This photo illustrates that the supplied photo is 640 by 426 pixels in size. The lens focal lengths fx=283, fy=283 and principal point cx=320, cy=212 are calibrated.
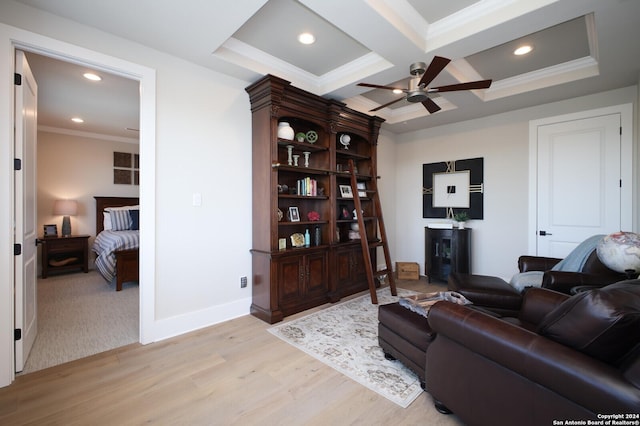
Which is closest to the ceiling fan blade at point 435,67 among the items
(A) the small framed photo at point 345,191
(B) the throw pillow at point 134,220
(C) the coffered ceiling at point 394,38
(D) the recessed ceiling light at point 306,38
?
(C) the coffered ceiling at point 394,38

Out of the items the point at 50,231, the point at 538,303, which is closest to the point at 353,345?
the point at 538,303

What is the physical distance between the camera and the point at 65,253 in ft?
17.2

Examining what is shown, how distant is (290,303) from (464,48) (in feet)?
10.0

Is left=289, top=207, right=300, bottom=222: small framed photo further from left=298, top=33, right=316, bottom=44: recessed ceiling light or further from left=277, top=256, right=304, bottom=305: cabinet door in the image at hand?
left=298, top=33, right=316, bottom=44: recessed ceiling light


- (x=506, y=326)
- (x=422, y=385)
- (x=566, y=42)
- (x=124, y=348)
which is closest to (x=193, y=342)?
(x=124, y=348)

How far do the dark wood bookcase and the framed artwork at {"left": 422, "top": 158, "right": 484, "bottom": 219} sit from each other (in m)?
1.20

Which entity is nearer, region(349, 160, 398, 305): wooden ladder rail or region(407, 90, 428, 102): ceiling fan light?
region(407, 90, 428, 102): ceiling fan light

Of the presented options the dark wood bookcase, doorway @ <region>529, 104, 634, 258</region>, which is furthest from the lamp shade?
doorway @ <region>529, 104, 634, 258</region>

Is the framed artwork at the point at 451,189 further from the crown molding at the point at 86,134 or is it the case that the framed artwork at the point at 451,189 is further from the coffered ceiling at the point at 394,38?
the crown molding at the point at 86,134

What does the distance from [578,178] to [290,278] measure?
385cm

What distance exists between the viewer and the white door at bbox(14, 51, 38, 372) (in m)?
2.06

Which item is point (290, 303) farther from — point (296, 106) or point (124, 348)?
point (296, 106)

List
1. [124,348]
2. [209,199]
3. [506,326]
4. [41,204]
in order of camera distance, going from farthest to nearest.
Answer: [41,204] < [209,199] < [124,348] < [506,326]

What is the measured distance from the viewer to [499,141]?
425 centimetres
